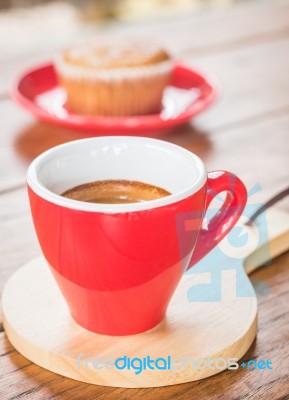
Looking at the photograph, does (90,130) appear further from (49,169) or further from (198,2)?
(198,2)

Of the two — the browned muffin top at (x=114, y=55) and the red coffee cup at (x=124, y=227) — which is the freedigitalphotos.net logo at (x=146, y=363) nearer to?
the red coffee cup at (x=124, y=227)

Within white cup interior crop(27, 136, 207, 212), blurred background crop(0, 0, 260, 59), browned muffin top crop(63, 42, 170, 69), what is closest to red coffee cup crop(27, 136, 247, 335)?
white cup interior crop(27, 136, 207, 212)

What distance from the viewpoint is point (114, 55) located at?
1016 mm

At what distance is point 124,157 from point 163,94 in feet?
1.82

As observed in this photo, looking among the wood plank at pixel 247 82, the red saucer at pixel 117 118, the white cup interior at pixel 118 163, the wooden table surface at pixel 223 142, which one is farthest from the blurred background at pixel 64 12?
the white cup interior at pixel 118 163

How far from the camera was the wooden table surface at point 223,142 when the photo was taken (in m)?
0.48

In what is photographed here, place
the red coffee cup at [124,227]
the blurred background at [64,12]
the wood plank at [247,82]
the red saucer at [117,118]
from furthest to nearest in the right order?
the blurred background at [64,12] → the wood plank at [247,82] → the red saucer at [117,118] → the red coffee cup at [124,227]

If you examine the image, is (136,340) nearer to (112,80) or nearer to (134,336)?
(134,336)

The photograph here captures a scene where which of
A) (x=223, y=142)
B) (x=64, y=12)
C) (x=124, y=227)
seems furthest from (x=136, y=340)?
(x=64, y=12)

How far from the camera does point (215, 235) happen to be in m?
0.53

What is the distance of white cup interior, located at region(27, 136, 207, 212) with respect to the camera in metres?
0.51

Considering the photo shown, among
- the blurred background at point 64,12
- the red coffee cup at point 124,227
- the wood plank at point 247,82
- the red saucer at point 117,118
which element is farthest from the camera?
the blurred background at point 64,12

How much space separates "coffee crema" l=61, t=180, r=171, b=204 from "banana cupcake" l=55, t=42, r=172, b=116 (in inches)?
18.2

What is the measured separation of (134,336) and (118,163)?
14 cm
